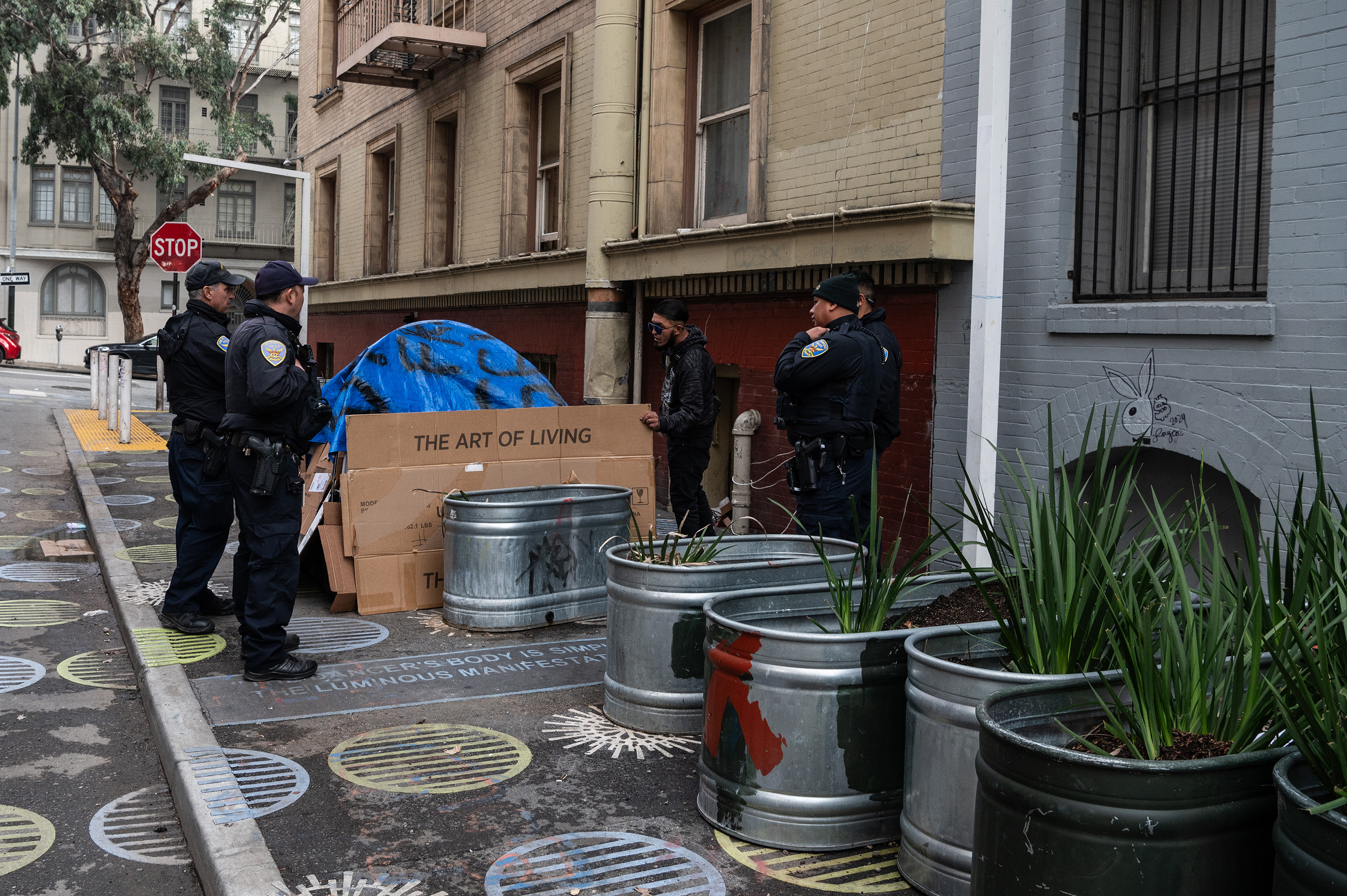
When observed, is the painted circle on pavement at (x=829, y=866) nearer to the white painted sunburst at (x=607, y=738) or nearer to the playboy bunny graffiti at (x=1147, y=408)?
the white painted sunburst at (x=607, y=738)

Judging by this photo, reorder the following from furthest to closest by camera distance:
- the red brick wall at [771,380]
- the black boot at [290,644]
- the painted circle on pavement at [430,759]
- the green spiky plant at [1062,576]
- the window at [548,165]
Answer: the window at [548,165] < the red brick wall at [771,380] < the black boot at [290,644] < the painted circle on pavement at [430,759] < the green spiky plant at [1062,576]

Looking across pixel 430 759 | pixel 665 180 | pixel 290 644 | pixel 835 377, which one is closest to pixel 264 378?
pixel 290 644

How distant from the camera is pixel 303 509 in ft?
23.4

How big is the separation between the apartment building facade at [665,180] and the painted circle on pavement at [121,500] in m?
4.29

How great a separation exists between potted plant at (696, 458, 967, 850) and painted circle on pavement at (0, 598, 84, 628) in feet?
16.0

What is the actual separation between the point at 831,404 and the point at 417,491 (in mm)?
2527

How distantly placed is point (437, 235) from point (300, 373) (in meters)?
10.8

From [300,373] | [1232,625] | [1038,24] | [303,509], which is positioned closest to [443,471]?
[303,509]

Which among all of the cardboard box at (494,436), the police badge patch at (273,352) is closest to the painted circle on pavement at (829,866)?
the police badge patch at (273,352)

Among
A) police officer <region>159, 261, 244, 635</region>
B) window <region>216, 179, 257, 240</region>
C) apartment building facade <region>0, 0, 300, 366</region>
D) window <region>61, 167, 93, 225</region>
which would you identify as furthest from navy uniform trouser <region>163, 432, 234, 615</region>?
window <region>216, 179, 257, 240</region>

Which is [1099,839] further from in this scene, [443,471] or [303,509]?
[303,509]

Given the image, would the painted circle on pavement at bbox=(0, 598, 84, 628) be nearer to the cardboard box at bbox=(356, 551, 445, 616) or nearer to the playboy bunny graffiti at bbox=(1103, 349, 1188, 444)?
the cardboard box at bbox=(356, 551, 445, 616)

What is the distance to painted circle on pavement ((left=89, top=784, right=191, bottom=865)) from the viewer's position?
3914 millimetres

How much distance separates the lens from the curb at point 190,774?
353 cm
